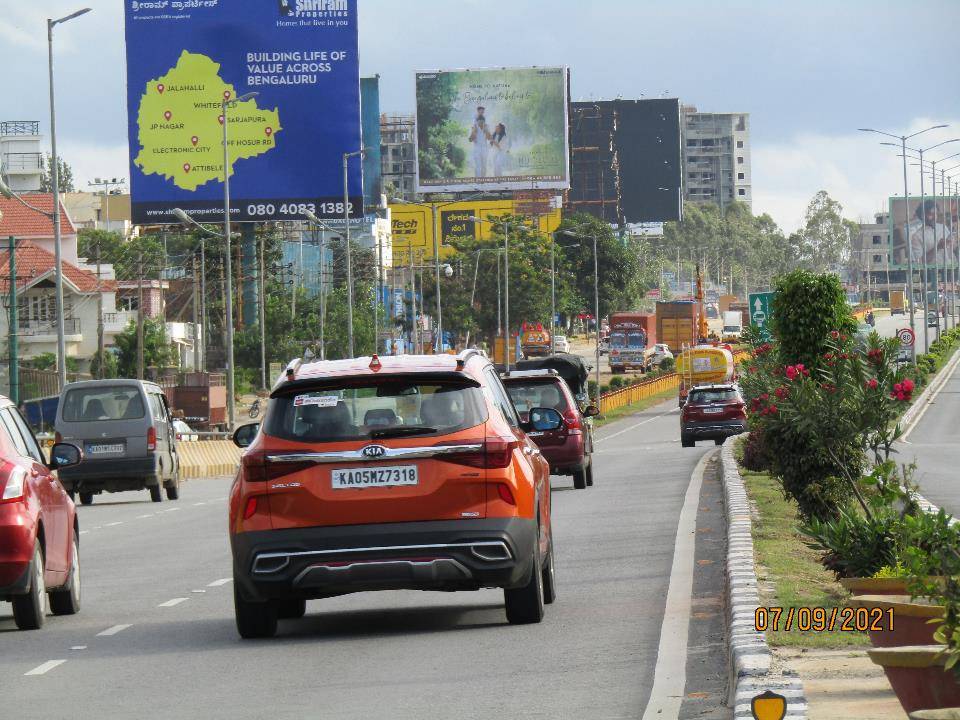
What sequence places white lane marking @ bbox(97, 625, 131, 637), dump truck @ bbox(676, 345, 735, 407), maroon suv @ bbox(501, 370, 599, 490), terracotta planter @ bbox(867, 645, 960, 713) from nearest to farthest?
terracotta planter @ bbox(867, 645, 960, 713) → white lane marking @ bbox(97, 625, 131, 637) → maroon suv @ bbox(501, 370, 599, 490) → dump truck @ bbox(676, 345, 735, 407)

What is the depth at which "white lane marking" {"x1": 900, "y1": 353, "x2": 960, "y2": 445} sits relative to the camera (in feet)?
186

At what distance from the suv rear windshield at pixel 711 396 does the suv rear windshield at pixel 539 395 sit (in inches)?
752

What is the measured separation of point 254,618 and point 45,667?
141 cm

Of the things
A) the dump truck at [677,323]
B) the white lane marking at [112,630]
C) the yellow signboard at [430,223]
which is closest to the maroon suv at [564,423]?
the white lane marking at [112,630]

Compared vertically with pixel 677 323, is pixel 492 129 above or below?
above

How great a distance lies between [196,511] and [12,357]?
78.4 ft

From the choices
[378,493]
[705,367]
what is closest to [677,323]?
[705,367]

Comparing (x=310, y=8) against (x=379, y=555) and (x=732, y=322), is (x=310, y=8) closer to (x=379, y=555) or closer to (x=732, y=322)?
(x=379, y=555)

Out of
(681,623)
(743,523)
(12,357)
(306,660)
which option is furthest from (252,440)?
(12,357)

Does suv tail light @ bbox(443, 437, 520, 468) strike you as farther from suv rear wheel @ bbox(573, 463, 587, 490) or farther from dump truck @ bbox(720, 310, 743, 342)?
dump truck @ bbox(720, 310, 743, 342)

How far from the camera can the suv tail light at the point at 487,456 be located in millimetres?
Result: 10984

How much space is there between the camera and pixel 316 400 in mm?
11102

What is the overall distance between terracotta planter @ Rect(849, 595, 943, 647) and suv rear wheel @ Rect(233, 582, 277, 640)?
5135 mm

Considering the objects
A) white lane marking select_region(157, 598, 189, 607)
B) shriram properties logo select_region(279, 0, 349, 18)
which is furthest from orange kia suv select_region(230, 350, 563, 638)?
shriram properties logo select_region(279, 0, 349, 18)
